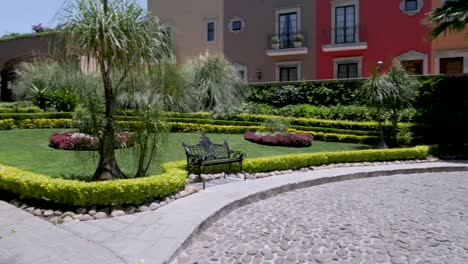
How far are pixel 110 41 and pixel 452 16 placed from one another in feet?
42.5

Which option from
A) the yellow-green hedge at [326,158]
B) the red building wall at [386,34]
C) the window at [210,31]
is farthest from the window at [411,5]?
the window at [210,31]

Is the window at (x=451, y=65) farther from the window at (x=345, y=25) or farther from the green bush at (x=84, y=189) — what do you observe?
the green bush at (x=84, y=189)

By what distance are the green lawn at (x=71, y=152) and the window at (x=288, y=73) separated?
10.6 m

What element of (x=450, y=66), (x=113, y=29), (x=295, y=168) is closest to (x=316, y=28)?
(x=450, y=66)

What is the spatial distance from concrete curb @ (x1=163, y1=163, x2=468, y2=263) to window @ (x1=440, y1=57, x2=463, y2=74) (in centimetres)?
1091

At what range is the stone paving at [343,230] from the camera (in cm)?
484

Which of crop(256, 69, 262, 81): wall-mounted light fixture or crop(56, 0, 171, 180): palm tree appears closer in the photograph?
crop(56, 0, 171, 180): palm tree

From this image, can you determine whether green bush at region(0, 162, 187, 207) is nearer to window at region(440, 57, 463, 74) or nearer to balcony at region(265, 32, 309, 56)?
balcony at region(265, 32, 309, 56)

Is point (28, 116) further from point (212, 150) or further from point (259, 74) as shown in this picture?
point (259, 74)

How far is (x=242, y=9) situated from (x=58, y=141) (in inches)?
712

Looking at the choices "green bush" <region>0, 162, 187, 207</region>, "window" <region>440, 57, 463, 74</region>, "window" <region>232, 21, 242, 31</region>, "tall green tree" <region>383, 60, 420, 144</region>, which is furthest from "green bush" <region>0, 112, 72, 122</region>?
"window" <region>440, 57, 463, 74</region>

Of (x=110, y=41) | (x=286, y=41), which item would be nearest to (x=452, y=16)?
(x=286, y=41)

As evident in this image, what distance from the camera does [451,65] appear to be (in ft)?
71.0

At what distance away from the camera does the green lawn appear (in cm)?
874
